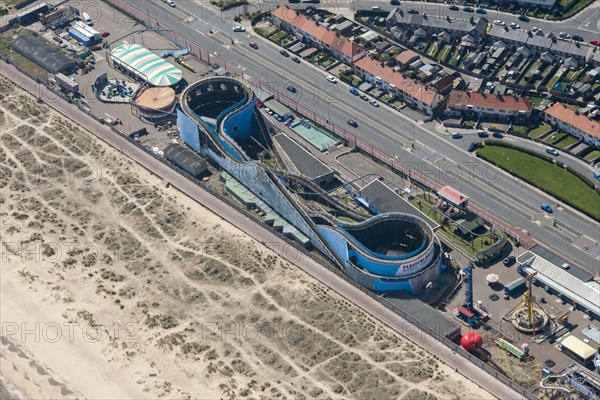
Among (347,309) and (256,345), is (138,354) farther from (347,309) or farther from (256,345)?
(347,309)

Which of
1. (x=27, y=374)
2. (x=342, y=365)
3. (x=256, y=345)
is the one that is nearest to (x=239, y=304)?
(x=256, y=345)

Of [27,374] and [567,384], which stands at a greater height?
[567,384]

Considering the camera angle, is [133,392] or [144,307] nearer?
[133,392]

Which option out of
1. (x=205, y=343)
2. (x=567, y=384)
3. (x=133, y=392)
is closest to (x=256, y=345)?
(x=205, y=343)

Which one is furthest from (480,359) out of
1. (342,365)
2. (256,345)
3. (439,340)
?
(256,345)

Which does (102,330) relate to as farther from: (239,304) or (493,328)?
(493,328)
